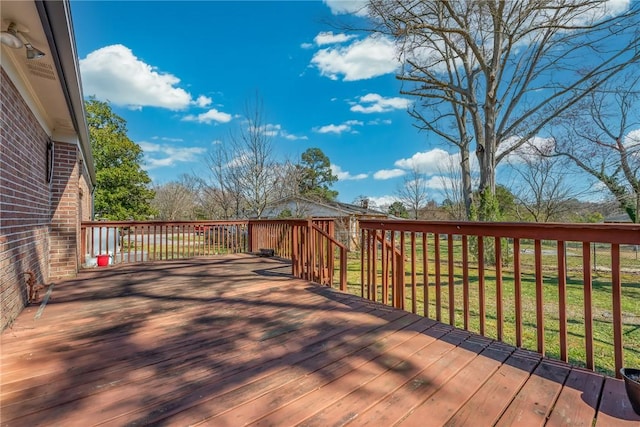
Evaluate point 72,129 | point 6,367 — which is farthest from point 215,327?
point 72,129

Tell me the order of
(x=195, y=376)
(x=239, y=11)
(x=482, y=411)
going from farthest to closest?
(x=239, y=11) < (x=195, y=376) < (x=482, y=411)

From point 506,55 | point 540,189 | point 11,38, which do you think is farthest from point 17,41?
point 540,189

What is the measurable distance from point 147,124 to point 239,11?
12918mm

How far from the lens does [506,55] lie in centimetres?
968

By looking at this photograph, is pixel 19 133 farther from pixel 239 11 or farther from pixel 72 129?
pixel 239 11

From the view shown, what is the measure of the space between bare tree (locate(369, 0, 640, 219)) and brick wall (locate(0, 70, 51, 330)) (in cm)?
801

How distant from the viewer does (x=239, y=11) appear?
8.38 metres

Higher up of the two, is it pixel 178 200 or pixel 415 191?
pixel 415 191

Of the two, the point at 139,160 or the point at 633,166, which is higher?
the point at 139,160

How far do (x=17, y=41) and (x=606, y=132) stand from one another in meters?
14.1

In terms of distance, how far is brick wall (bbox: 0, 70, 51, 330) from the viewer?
2.46 m

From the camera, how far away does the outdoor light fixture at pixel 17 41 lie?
1986 millimetres

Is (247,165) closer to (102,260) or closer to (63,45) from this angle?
(102,260)

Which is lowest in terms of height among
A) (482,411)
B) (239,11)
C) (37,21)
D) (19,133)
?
(482,411)
